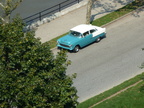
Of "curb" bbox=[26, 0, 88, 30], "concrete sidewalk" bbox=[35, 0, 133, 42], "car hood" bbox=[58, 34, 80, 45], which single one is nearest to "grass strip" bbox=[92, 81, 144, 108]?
"car hood" bbox=[58, 34, 80, 45]

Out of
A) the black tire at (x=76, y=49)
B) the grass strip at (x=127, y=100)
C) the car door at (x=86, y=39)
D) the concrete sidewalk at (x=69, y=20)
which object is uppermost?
the grass strip at (x=127, y=100)

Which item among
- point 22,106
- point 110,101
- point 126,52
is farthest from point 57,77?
point 126,52

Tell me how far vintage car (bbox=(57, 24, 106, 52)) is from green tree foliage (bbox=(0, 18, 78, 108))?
12921 mm

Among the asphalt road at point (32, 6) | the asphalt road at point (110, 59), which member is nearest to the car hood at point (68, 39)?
the asphalt road at point (110, 59)

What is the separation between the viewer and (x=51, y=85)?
15078 millimetres

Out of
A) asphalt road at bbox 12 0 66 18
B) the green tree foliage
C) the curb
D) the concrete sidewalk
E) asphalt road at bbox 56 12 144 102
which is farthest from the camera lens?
asphalt road at bbox 12 0 66 18

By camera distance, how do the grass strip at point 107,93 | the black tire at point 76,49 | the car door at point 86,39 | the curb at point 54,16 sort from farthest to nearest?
1. the curb at point 54,16
2. the car door at point 86,39
3. the black tire at point 76,49
4. the grass strip at point 107,93

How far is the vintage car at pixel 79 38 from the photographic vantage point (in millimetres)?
28781

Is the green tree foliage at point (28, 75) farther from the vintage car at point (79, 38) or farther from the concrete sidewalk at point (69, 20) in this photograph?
the concrete sidewalk at point (69, 20)

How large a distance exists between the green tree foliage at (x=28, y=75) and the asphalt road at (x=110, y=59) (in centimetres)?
794

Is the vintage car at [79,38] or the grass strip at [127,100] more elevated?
the grass strip at [127,100]

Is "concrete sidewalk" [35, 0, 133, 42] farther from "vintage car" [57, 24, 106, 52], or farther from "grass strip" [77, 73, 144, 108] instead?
"grass strip" [77, 73, 144, 108]

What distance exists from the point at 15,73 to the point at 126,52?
1540 centimetres

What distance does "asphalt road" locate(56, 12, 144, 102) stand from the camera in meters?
24.7
